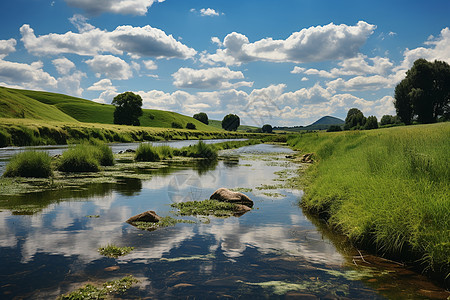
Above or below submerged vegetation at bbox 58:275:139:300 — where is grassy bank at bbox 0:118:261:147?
above

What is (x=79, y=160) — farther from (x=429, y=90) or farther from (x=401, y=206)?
(x=429, y=90)

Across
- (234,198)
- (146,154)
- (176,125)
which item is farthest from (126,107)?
(234,198)

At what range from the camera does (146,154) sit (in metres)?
29.9

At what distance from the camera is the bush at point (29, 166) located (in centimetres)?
1712

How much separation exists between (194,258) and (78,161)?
16.3 metres

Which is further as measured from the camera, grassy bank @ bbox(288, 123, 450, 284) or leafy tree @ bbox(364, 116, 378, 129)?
leafy tree @ bbox(364, 116, 378, 129)

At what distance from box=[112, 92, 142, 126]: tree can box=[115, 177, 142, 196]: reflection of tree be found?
308ft

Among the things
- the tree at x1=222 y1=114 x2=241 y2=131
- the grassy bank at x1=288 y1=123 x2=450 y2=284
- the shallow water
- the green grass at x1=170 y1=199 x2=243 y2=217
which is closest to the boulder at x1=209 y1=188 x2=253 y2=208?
the green grass at x1=170 y1=199 x2=243 y2=217

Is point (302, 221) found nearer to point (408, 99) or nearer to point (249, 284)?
point (249, 284)

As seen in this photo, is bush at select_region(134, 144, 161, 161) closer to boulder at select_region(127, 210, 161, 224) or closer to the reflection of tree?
the reflection of tree

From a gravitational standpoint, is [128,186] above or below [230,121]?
below

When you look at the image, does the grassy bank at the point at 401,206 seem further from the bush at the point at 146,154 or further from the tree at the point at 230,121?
the tree at the point at 230,121

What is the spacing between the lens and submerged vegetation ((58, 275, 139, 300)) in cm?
507

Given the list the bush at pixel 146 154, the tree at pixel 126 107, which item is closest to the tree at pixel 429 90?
the bush at pixel 146 154
